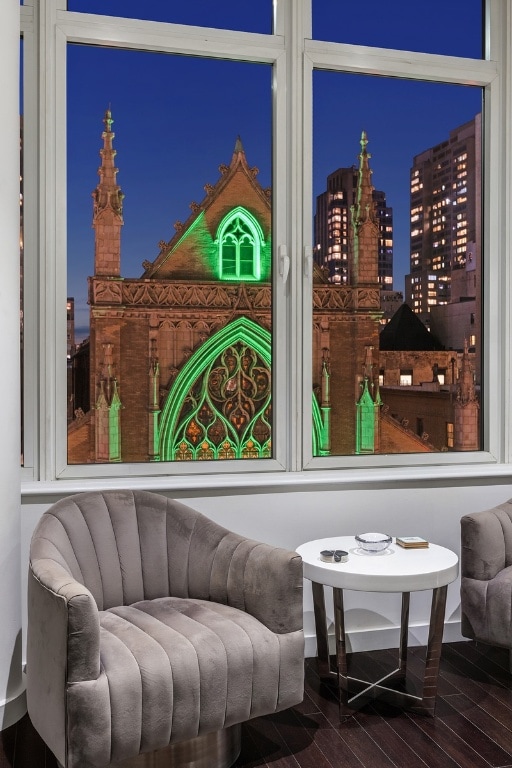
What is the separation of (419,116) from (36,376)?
2271 millimetres

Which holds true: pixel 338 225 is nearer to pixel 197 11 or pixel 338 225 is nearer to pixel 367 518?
pixel 197 11

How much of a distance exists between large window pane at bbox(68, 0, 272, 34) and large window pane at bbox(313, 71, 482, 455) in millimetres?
381

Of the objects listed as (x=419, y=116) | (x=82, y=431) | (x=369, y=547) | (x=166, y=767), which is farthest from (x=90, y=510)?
(x=419, y=116)

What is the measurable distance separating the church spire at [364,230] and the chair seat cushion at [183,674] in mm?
1869

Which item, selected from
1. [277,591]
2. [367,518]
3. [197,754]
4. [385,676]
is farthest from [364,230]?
[197,754]

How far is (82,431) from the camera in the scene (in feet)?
10.9

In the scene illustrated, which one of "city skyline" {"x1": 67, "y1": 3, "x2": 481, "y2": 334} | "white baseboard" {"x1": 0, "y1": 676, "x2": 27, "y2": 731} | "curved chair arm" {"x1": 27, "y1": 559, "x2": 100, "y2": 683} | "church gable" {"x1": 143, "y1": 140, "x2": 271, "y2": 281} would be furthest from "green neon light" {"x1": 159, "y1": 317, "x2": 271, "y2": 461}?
"curved chair arm" {"x1": 27, "y1": 559, "x2": 100, "y2": 683}

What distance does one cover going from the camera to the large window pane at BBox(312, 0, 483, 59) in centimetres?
357

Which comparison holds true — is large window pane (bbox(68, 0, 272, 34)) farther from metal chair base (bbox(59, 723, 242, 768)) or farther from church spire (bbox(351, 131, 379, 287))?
metal chair base (bbox(59, 723, 242, 768))

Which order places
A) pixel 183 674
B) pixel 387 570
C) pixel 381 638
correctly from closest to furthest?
pixel 183 674
pixel 387 570
pixel 381 638

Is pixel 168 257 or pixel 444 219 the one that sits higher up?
pixel 444 219

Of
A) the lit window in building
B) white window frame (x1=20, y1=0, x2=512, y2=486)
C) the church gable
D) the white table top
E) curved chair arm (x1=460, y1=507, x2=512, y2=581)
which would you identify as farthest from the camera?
the lit window in building

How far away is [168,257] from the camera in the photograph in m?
3.44

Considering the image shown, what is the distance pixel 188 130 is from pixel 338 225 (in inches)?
33.2
